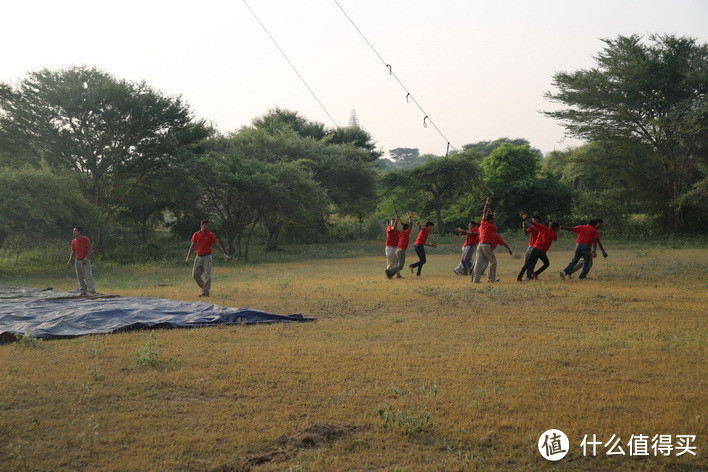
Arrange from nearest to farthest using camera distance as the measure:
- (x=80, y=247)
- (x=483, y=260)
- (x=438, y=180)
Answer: (x=80, y=247), (x=483, y=260), (x=438, y=180)

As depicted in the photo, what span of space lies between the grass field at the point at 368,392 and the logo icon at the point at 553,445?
74mm

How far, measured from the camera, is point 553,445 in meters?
5.29

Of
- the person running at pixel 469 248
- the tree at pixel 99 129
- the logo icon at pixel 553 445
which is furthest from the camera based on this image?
the tree at pixel 99 129

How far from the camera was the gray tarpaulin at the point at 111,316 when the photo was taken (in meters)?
10.8

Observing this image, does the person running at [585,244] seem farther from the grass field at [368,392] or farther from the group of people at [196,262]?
the group of people at [196,262]

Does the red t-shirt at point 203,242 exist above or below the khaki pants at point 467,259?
above

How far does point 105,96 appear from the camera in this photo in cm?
3042

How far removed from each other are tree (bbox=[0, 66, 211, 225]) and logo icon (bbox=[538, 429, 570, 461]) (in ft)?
93.9

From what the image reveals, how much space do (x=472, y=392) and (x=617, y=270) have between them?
643 inches

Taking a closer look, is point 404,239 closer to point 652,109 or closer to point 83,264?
point 83,264

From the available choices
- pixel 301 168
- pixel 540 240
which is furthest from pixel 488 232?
pixel 301 168

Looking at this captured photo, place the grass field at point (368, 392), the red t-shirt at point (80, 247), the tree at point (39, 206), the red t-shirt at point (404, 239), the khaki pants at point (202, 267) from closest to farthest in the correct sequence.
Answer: the grass field at point (368, 392), the khaki pants at point (202, 267), the red t-shirt at point (80, 247), the red t-shirt at point (404, 239), the tree at point (39, 206)

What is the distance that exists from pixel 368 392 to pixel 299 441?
5.05ft

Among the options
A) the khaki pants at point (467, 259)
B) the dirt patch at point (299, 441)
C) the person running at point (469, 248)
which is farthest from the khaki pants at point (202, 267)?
the dirt patch at point (299, 441)
